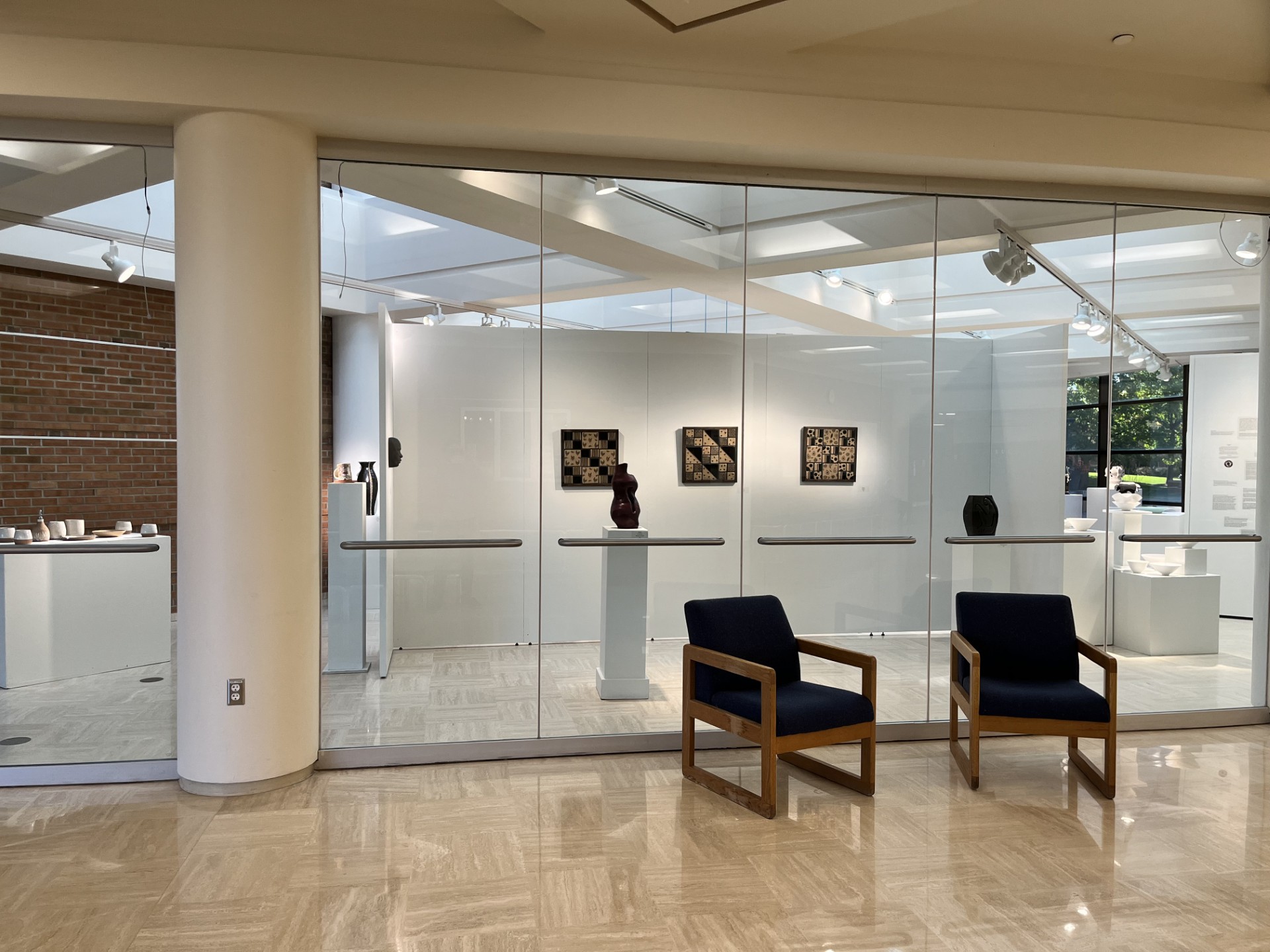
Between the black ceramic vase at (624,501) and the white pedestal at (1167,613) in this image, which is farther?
the white pedestal at (1167,613)

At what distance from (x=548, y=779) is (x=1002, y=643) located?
7.85 feet

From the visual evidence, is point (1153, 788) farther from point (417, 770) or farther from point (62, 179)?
point (62, 179)


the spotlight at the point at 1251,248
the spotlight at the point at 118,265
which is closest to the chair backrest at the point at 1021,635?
the spotlight at the point at 1251,248

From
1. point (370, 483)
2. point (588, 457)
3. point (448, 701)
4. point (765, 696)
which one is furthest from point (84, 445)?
point (765, 696)

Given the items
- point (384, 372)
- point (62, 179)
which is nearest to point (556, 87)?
point (384, 372)

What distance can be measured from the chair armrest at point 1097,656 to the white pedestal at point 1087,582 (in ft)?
2.26

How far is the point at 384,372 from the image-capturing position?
4.53 metres

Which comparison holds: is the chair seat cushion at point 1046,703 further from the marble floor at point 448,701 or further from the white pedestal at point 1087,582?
the white pedestal at point 1087,582

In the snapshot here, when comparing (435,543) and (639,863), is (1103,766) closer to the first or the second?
(639,863)

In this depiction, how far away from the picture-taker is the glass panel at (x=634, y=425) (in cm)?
470

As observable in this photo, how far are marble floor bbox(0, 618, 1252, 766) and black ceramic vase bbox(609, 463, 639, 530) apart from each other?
0.67 meters

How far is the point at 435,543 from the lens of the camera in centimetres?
457

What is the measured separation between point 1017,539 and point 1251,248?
2291 mm

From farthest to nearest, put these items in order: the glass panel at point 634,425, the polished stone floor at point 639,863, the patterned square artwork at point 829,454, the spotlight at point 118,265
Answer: the patterned square artwork at point 829,454
the glass panel at point 634,425
the spotlight at point 118,265
the polished stone floor at point 639,863
